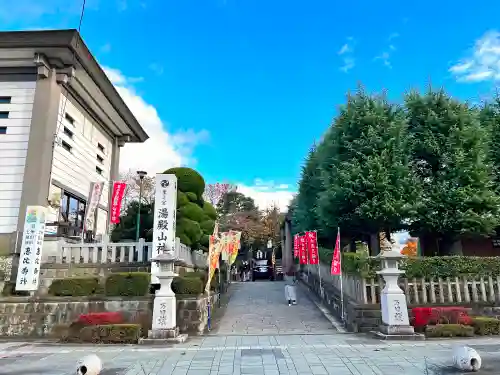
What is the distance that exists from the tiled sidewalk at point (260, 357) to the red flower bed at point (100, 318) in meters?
0.84

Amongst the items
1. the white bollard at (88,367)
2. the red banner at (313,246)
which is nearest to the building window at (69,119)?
the red banner at (313,246)

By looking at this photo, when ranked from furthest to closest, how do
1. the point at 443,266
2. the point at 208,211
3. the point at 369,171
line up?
1. the point at 208,211
2. the point at 369,171
3. the point at 443,266

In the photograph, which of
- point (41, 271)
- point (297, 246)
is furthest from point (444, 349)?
point (297, 246)

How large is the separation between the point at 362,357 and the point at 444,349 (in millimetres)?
2126

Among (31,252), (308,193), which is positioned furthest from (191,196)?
(308,193)

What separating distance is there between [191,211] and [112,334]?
7182 mm

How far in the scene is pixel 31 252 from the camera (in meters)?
11.3

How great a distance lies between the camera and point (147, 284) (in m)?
11.0

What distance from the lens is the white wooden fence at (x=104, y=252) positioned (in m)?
12.6

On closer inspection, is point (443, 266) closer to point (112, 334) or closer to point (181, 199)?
point (112, 334)

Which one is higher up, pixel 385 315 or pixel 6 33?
pixel 6 33

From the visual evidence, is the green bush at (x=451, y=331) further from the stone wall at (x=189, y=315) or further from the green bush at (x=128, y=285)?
the green bush at (x=128, y=285)

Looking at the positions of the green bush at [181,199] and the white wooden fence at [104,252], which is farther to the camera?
the green bush at [181,199]

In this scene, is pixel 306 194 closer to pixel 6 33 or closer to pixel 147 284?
pixel 147 284
